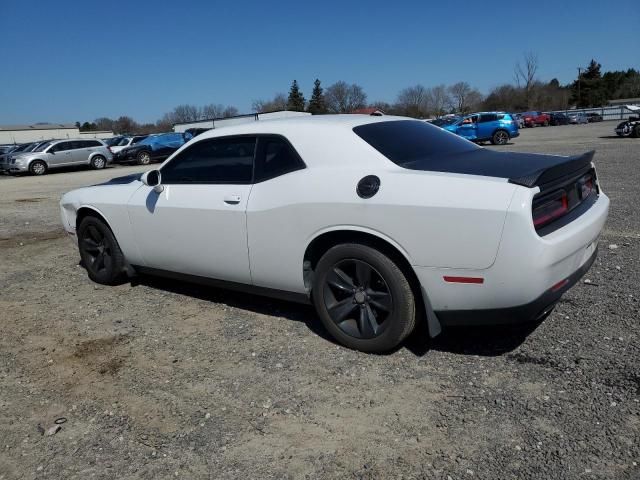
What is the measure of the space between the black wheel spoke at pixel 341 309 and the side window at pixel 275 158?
97 cm

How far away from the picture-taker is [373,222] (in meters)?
3.27

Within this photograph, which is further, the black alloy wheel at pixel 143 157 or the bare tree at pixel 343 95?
the bare tree at pixel 343 95

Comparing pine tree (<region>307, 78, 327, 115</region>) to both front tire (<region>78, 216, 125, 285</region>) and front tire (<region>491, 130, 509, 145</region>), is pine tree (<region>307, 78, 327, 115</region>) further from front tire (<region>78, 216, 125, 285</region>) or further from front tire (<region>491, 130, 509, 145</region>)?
front tire (<region>78, 216, 125, 285</region>)

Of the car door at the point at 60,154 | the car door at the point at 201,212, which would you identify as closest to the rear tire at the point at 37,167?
the car door at the point at 60,154

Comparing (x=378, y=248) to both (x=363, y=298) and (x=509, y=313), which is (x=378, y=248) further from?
(x=509, y=313)

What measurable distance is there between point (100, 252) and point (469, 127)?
78.5 feet

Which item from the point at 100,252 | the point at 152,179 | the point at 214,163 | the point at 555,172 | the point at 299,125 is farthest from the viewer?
the point at 100,252

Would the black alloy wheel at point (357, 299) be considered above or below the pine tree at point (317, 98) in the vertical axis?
below

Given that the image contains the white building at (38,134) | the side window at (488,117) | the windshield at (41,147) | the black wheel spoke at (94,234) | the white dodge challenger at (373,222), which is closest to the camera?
the white dodge challenger at (373,222)

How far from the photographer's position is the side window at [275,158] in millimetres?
3775

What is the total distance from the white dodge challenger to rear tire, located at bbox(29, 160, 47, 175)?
77.4 feet

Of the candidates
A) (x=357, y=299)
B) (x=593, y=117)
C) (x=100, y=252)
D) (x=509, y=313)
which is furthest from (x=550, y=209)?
(x=593, y=117)

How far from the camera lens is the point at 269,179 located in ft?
12.6

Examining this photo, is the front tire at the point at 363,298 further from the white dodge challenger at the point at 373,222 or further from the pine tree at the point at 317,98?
the pine tree at the point at 317,98
